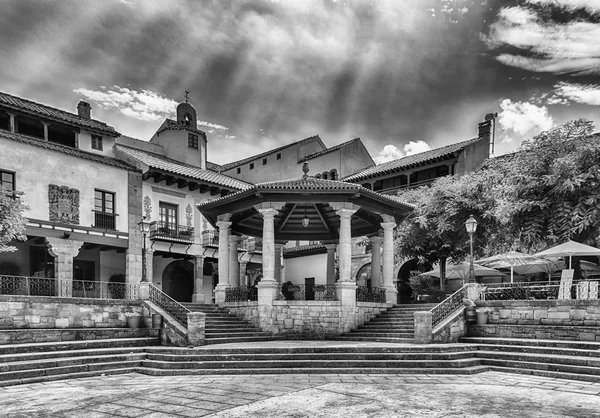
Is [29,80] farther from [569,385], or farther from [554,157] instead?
[569,385]

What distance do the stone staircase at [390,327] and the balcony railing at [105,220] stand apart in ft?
47.8

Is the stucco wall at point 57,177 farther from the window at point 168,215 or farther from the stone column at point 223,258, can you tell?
the stone column at point 223,258

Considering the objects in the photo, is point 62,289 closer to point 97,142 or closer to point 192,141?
point 97,142

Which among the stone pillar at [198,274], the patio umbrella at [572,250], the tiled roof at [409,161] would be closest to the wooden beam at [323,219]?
the patio umbrella at [572,250]

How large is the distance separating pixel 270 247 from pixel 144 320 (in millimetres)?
4867

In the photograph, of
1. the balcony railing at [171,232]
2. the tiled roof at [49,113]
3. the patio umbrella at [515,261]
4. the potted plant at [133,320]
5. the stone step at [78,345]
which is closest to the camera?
the stone step at [78,345]

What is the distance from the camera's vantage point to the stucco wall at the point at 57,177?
22.8 metres

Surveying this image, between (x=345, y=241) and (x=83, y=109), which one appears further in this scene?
(x=83, y=109)

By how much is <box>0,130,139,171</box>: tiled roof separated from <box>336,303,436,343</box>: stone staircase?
51.9 ft

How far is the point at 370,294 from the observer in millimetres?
19000

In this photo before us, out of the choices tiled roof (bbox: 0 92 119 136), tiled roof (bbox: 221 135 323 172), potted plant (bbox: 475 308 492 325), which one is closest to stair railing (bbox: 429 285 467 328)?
potted plant (bbox: 475 308 492 325)

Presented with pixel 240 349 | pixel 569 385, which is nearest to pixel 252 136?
pixel 240 349

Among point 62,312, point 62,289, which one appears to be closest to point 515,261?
point 62,312

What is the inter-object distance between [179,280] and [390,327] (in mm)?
17628
